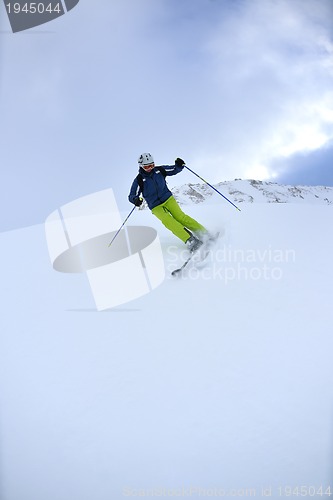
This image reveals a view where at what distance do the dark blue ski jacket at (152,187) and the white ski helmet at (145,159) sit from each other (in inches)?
5.0

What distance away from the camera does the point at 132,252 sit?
6555 mm

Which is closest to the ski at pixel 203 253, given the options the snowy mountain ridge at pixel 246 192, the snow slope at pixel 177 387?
the snow slope at pixel 177 387

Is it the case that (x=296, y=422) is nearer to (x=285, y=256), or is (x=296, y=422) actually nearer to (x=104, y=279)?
(x=285, y=256)

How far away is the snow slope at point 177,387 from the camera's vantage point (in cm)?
285

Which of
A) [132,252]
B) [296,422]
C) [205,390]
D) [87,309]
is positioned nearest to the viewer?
[296,422]

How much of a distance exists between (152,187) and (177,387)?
11.2ft

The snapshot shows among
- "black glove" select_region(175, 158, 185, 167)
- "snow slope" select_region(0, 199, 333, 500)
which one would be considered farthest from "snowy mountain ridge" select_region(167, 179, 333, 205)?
"snow slope" select_region(0, 199, 333, 500)

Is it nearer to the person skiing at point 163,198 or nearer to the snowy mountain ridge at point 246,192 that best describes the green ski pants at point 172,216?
the person skiing at point 163,198

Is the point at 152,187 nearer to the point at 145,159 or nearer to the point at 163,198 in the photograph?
the point at 163,198

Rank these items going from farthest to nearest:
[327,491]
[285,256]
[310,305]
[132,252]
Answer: [132,252], [285,256], [310,305], [327,491]

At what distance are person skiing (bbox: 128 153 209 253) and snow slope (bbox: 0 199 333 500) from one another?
68cm

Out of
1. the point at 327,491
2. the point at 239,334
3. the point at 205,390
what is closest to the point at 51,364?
the point at 205,390

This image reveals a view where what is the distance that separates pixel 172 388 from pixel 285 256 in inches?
117

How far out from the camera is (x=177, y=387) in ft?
11.3
